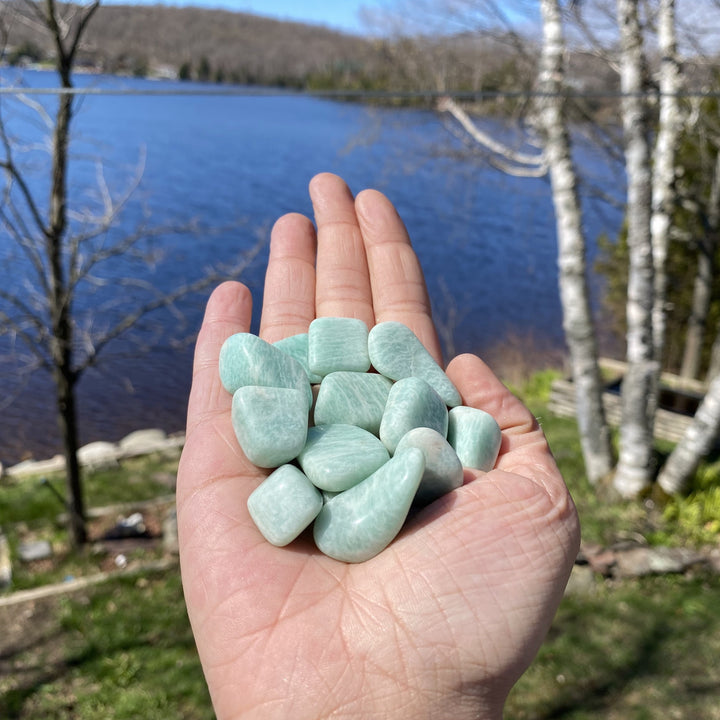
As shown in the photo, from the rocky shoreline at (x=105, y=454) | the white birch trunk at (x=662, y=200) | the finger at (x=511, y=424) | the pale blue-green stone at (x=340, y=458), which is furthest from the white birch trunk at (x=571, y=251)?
the rocky shoreline at (x=105, y=454)

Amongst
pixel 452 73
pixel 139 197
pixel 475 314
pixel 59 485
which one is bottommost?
pixel 59 485

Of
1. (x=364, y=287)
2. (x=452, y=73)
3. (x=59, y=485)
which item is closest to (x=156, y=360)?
(x=59, y=485)

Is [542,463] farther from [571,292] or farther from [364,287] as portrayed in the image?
[571,292]

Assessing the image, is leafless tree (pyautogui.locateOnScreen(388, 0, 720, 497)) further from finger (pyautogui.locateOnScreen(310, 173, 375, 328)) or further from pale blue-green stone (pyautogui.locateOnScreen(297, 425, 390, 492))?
pale blue-green stone (pyautogui.locateOnScreen(297, 425, 390, 492))

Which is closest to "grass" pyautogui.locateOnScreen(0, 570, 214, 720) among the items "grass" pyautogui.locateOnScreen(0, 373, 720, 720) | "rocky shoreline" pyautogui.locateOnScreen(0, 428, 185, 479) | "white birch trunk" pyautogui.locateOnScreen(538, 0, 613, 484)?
"grass" pyautogui.locateOnScreen(0, 373, 720, 720)

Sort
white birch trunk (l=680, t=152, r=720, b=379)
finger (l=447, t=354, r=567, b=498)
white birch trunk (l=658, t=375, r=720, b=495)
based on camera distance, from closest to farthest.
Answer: finger (l=447, t=354, r=567, b=498)
white birch trunk (l=658, t=375, r=720, b=495)
white birch trunk (l=680, t=152, r=720, b=379)

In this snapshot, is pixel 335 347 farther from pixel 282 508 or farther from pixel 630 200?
pixel 630 200

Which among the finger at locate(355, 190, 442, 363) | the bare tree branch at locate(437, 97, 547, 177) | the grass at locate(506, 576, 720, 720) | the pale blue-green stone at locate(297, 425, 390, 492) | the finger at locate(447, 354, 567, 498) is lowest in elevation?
the grass at locate(506, 576, 720, 720)

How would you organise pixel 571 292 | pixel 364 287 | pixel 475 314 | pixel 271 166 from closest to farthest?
pixel 364 287
pixel 571 292
pixel 475 314
pixel 271 166
